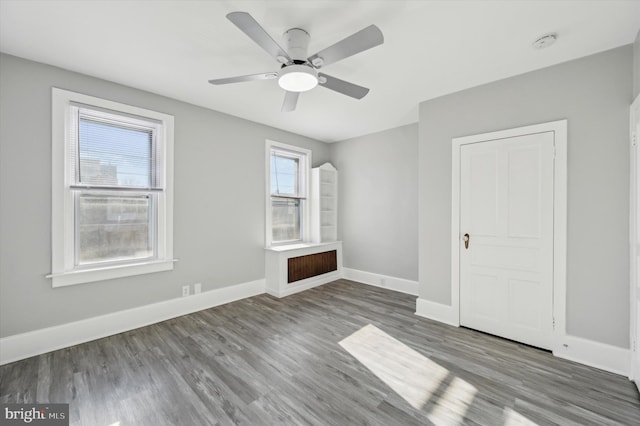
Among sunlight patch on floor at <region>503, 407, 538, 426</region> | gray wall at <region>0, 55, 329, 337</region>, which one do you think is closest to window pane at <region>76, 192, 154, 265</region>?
gray wall at <region>0, 55, 329, 337</region>

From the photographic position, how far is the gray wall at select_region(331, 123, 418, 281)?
4.30 m

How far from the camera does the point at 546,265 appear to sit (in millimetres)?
2521

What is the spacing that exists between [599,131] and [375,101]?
7.08 feet

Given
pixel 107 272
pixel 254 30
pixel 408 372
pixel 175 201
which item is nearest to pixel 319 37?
pixel 254 30

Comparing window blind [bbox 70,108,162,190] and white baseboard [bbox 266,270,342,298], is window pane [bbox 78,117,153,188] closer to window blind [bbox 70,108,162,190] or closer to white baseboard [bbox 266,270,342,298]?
window blind [bbox 70,108,162,190]

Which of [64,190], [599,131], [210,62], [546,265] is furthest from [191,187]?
[599,131]

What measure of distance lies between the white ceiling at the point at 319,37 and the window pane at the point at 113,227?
131 cm

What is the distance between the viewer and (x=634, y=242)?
6.77ft

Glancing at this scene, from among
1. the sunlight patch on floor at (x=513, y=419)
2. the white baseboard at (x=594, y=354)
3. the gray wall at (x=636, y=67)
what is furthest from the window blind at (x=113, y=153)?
the gray wall at (x=636, y=67)

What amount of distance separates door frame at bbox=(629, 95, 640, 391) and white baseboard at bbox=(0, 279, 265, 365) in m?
4.10

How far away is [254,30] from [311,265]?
11.7 ft

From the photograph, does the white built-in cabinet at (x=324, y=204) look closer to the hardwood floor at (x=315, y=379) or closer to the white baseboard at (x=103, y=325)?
the white baseboard at (x=103, y=325)

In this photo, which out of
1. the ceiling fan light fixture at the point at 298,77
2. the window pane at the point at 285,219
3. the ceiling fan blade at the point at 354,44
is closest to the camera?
the ceiling fan blade at the point at 354,44

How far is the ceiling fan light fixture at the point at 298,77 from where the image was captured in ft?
6.48
